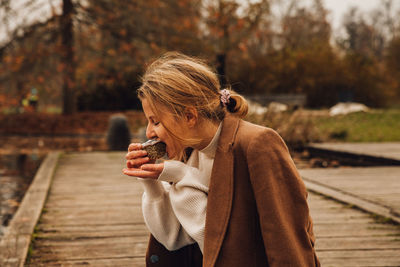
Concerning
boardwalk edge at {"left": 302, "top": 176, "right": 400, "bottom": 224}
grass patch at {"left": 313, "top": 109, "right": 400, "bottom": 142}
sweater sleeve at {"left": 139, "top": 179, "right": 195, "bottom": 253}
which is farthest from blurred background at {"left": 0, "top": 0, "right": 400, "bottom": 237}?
sweater sleeve at {"left": 139, "top": 179, "right": 195, "bottom": 253}

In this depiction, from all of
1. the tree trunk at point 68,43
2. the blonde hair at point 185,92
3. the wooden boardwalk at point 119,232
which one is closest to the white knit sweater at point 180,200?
the blonde hair at point 185,92

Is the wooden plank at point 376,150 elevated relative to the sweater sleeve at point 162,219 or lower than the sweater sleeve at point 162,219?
lower

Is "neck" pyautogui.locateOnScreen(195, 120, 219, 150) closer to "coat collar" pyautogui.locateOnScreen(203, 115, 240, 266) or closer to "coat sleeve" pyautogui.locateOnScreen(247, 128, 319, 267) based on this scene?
"coat collar" pyautogui.locateOnScreen(203, 115, 240, 266)

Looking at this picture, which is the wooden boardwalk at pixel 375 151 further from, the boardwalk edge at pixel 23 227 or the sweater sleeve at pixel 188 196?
the sweater sleeve at pixel 188 196

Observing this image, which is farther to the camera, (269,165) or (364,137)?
(364,137)

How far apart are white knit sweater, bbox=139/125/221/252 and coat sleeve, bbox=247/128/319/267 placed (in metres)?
0.26

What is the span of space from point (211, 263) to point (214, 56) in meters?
14.9

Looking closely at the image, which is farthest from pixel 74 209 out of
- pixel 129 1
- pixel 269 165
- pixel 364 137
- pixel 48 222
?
pixel 129 1

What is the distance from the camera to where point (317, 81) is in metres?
25.5

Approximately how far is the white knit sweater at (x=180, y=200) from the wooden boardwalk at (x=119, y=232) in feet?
3.53

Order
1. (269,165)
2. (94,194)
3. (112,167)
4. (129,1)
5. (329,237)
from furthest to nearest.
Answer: (129,1) → (112,167) → (94,194) → (329,237) → (269,165)

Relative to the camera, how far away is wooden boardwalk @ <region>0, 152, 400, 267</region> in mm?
3258

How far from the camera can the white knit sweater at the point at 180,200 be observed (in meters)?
1.99

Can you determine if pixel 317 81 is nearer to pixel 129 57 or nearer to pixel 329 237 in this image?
pixel 129 57
